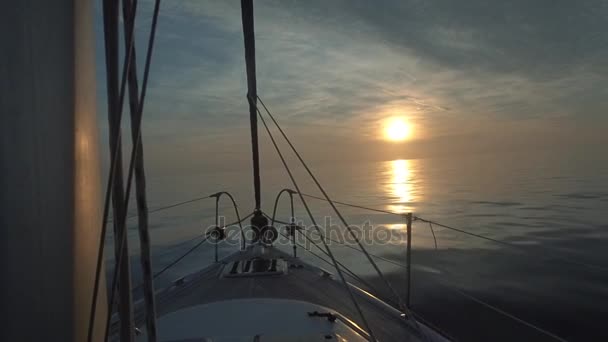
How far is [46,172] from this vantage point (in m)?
0.67

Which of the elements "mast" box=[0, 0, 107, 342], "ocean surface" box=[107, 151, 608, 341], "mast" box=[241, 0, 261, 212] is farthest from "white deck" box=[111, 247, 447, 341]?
"mast" box=[0, 0, 107, 342]

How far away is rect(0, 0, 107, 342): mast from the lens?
0.60 metres

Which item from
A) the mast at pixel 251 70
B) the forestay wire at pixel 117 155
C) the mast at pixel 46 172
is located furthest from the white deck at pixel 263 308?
the mast at pixel 46 172

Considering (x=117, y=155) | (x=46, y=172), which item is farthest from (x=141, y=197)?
(x=46, y=172)

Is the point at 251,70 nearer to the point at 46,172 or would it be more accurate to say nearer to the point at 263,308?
the point at 263,308

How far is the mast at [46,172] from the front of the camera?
0.60 meters

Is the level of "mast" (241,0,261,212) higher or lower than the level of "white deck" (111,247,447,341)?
higher

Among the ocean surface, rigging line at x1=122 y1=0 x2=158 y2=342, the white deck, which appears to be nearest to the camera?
rigging line at x1=122 y1=0 x2=158 y2=342

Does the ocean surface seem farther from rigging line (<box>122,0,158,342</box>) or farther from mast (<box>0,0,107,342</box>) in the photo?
mast (<box>0,0,107,342</box>)

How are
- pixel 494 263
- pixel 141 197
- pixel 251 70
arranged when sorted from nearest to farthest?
1. pixel 141 197
2. pixel 251 70
3. pixel 494 263

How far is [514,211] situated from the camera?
1702 centimetres

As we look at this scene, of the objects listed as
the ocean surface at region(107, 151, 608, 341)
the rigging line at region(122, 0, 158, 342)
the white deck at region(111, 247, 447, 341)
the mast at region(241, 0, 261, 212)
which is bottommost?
the ocean surface at region(107, 151, 608, 341)

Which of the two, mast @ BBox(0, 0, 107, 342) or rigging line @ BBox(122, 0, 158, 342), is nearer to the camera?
mast @ BBox(0, 0, 107, 342)

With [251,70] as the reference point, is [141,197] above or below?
below
